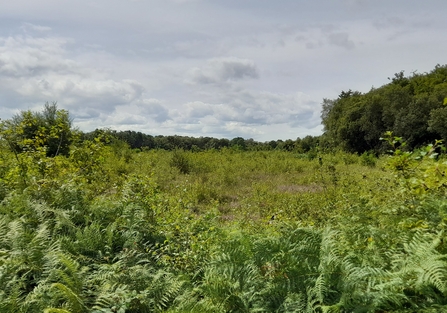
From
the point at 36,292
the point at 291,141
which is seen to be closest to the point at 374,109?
the point at 291,141

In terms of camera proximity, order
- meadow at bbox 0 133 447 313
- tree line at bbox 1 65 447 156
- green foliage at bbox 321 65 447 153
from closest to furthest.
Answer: meadow at bbox 0 133 447 313 < tree line at bbox 1 65 447 156 < green foliage at bbox 321 65 447 153

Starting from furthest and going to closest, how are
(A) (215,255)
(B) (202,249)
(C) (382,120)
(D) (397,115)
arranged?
1. (C) (382,120)
2. (D) (397,115)
3. (B) (202,249)
4. (A) (215,255)

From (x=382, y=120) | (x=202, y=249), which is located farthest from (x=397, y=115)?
(x=202, y=249)

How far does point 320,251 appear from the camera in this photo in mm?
2730

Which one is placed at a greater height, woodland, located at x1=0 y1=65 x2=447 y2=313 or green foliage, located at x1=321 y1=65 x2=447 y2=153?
green foliage, located at x1=321 y1=65 x2=447 y2=153

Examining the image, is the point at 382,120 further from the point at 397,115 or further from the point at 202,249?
the point at 202,249

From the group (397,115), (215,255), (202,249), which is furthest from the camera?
(397,115)

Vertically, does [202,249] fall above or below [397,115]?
below

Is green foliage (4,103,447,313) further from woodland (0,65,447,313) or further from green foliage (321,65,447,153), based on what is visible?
green foliage (321,65,447,153)

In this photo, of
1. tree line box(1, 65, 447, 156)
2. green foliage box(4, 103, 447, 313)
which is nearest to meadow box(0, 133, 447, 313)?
green foliage box(4, 103, 447, 313)

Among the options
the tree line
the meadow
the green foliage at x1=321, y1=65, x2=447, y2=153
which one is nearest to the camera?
the meadow

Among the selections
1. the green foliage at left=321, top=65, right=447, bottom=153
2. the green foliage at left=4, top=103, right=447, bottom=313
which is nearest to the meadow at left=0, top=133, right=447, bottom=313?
the green foliage at left=4, top=103, right=447, bottom=313

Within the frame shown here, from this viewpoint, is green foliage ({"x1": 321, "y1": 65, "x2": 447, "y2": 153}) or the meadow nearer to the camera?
the meadow

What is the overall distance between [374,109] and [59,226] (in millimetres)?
32401
